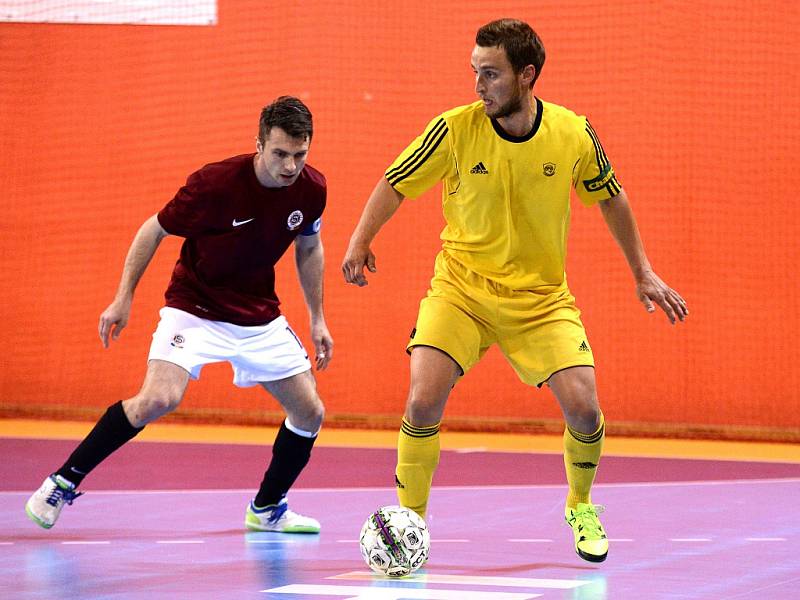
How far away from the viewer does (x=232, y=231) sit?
5.56 meters

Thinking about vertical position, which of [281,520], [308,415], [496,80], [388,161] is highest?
[496,80]

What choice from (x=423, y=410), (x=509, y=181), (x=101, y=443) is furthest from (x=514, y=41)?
(x=101, y=443)

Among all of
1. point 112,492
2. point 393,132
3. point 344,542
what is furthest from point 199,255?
point 393,132

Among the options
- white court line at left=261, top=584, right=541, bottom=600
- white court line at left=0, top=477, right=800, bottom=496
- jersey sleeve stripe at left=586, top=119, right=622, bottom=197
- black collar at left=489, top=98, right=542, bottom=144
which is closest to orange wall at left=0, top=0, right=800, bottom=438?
white court line at left=0, top=477, right=800, bottom=496

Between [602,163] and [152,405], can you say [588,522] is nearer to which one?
[602,163]

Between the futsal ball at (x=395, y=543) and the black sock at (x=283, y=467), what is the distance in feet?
3.78

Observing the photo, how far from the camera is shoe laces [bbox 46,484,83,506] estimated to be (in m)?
5.34

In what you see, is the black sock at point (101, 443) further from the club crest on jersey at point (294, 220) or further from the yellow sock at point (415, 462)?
the yellow sock at point (415, 462)

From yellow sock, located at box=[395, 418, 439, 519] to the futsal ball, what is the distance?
0.25 m

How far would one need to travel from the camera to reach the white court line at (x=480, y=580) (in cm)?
449

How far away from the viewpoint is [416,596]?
4.28 m

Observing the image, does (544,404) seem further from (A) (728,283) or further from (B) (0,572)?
(B) (0,572)

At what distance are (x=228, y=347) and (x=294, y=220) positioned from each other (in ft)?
1.98

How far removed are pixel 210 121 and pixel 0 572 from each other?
6.57 metres
